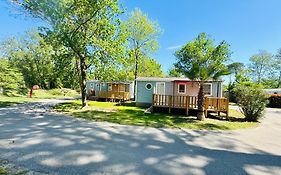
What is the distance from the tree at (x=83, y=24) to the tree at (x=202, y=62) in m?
5.43

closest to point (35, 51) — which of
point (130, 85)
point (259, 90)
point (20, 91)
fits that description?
point (20, 91)

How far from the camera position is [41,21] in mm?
16984

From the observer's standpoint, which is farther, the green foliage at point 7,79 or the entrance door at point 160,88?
the green foliage at point 7,79

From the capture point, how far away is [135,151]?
20.9ft

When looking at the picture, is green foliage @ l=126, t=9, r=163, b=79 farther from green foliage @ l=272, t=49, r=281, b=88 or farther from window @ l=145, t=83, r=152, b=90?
green foliage @ l=272, t=49, r=281, b=88

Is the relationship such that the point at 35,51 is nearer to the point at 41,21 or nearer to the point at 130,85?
the point at 130,85

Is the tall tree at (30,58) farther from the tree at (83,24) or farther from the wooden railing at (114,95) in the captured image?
the tree at (83,24)

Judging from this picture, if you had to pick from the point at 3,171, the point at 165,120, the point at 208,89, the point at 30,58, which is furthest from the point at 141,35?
the point at 3,171

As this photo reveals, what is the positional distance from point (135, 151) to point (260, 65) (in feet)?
203

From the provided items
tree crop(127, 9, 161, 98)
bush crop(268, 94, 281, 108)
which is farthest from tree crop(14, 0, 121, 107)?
bush crop(268, 94, 281, 108)

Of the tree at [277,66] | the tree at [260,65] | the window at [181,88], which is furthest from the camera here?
the tree at [260,65]

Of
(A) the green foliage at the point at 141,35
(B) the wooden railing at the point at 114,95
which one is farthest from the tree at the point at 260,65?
(B) the wooden railing at the point at 114,95

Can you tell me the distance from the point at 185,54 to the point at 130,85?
16.1 meters

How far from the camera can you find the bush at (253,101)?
13922 mm
